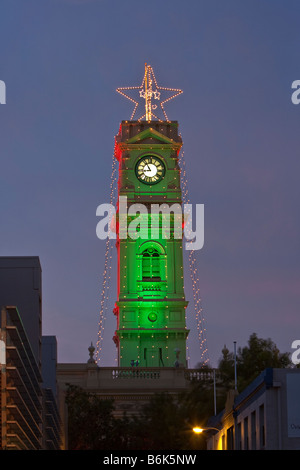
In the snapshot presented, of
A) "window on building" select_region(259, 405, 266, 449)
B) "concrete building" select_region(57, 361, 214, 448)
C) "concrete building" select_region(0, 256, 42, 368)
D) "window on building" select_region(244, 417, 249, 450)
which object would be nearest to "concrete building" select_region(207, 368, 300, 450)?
"window on building" select_region(259, 405, 266, 449)

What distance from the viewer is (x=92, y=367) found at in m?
138

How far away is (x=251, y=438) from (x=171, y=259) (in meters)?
66.4

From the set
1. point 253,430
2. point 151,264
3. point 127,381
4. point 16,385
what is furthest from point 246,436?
point 151,264

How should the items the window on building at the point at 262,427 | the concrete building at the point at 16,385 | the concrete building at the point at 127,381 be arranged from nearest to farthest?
1. the concrete building at the point at 16,385
2. the window on building at the point at 262,427
3. the concrete building at the point at 127,381

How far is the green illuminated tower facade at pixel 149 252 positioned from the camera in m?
144

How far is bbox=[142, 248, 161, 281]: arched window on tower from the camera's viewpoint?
14512 cm

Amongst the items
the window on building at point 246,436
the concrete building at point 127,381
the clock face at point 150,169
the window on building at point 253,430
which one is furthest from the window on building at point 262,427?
the clock face at point 150,169

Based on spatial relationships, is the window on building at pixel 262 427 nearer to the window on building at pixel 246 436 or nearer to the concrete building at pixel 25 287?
the window on building at pixel 246 436

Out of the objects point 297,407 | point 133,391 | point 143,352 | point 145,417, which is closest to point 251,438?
point 297,407

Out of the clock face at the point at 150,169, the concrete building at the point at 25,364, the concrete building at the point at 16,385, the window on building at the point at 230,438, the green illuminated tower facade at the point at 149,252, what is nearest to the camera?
the concrete building at the point at 16,385

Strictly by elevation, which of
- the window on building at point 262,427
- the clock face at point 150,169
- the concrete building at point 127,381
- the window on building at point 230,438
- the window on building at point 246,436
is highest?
the clock face at point 150,169

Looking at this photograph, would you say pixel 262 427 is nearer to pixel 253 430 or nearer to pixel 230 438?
pixel 253 430

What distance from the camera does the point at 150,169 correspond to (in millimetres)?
147875
